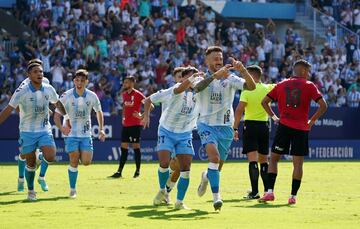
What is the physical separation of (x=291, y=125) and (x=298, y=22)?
3226 centimetres

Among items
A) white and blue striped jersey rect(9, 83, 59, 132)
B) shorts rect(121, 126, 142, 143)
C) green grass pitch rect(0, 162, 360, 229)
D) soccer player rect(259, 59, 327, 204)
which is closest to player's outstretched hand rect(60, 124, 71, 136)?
white and blue striped jersey rect(9, 83, 59, 132)

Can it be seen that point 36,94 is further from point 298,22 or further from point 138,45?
point 298,22

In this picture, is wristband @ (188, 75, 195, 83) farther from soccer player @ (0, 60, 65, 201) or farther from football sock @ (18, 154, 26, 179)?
football sock @ (18, 154, 26, 179)

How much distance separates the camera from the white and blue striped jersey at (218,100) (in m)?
16.2

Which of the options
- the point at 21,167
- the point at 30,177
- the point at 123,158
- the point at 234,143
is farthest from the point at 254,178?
the point at 234,143

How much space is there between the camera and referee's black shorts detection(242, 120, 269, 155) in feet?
64.0

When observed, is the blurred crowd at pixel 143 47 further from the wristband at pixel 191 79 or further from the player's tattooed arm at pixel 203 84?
the player's tattooed arm at pixel 203 84

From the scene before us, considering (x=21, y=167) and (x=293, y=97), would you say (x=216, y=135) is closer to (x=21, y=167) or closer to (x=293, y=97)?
(x=293, y=97)

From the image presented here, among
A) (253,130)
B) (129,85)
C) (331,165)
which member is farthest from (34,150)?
(331,165)

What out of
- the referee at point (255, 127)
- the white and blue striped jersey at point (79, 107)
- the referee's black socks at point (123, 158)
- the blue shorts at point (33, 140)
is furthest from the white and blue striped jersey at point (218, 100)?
the referee's black socks at point (123, 158)

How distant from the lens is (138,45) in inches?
1566

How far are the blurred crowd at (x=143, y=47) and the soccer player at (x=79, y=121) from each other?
48.1 feet

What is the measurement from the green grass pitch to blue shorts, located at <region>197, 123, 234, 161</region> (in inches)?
43.1

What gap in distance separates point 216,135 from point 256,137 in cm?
331
